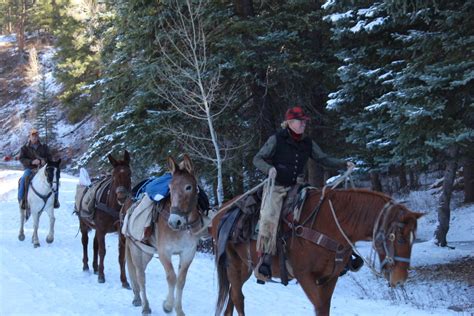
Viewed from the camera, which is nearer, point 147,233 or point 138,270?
point 147,233

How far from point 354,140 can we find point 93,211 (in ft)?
20.0

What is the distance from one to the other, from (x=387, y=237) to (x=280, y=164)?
1728 millimetres

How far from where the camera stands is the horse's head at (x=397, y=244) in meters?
4.65

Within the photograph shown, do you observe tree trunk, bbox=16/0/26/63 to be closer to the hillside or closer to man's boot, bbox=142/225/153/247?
the hillside

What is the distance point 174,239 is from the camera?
7.37m

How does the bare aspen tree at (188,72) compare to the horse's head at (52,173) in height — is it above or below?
→ above

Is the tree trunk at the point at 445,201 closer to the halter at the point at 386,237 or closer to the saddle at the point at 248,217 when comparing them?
the saddle at the point at 248,217

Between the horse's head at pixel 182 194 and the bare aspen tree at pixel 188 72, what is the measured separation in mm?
6997

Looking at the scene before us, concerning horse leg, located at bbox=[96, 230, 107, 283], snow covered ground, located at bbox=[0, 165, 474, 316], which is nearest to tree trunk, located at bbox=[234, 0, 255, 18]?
snow covered ground, located at bbox=[0, 165, 474, 316]

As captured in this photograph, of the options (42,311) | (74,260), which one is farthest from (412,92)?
(74,260)

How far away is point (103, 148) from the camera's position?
17.1m

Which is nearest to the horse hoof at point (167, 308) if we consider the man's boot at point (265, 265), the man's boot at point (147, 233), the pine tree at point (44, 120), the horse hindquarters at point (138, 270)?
the horse hindquarters at point (138, 270)

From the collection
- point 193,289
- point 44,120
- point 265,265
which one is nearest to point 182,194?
point 265,265

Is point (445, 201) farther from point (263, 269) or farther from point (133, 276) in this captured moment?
point (263, 269)
